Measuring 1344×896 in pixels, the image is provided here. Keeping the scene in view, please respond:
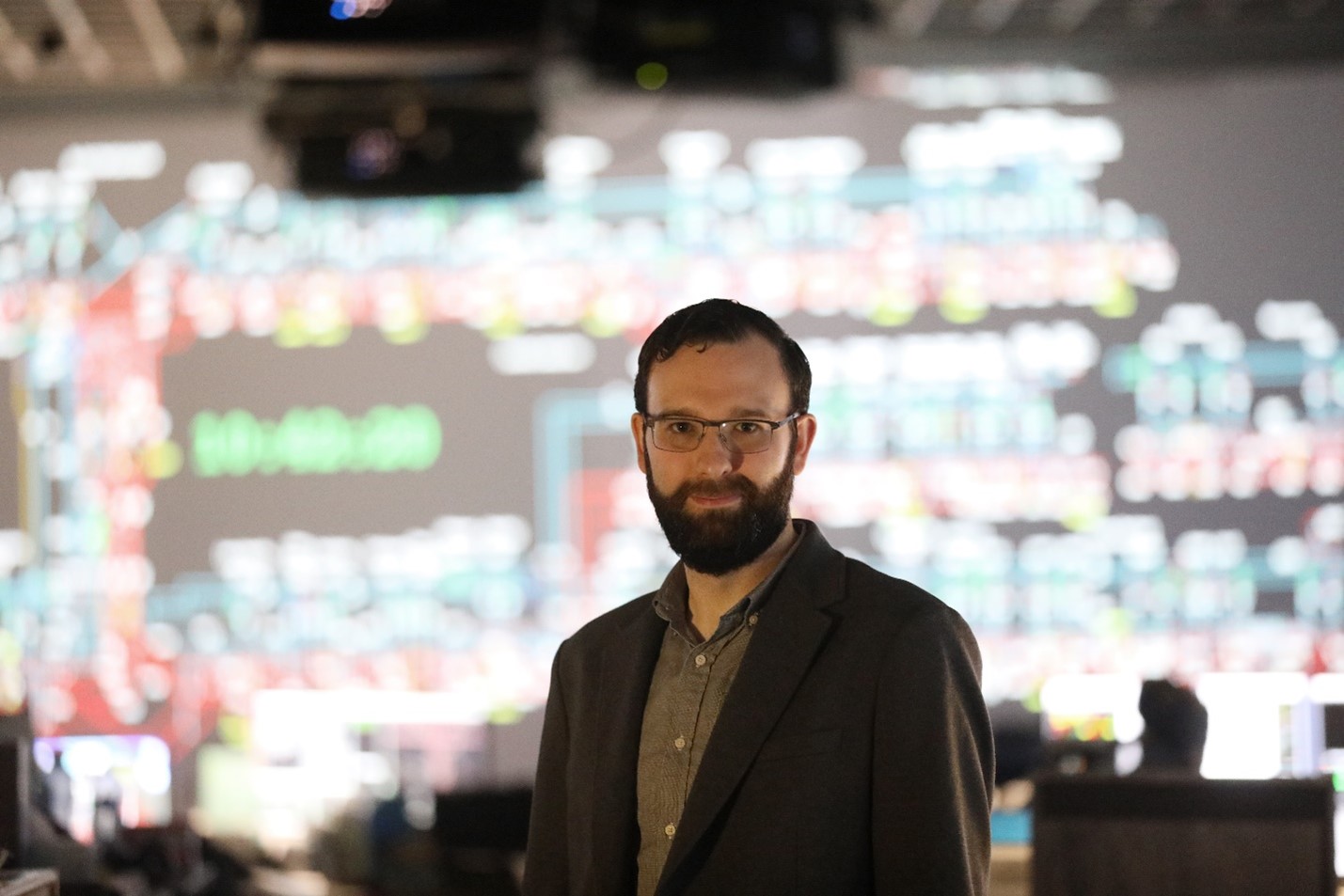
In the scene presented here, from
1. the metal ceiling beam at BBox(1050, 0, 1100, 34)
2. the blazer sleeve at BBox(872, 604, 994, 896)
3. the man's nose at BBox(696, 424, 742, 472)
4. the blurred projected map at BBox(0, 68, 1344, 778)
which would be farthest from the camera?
the metal ceiling beam at BBox(1050, 0, 1100, 34)

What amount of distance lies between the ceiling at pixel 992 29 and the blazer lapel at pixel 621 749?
319 centimetres

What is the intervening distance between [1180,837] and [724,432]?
4.00ft

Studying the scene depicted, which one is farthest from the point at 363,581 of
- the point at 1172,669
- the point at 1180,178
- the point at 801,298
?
the point at 1180,178

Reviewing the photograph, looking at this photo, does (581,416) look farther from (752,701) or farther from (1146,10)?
(752,701)

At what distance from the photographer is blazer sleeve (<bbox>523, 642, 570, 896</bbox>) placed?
154 centimetres

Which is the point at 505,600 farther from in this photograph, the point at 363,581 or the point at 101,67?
the point at 101,67

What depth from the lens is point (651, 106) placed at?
447cm

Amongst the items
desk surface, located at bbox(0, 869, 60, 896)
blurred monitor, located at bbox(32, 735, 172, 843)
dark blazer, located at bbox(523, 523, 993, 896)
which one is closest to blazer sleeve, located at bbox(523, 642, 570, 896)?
dark blazer, located at bbox(523, 523, 993, 896)

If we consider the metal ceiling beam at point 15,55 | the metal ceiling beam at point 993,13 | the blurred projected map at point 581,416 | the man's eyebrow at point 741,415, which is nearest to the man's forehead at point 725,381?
the man's eyebrow at point 741,415

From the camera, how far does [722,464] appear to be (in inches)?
54.7

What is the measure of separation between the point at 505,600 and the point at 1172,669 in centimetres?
190

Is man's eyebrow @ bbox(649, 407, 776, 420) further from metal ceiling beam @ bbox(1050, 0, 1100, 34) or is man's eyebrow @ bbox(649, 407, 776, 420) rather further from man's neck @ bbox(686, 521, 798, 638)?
metal ceiling beam @ bbox(1050, 0, 1100, 34)

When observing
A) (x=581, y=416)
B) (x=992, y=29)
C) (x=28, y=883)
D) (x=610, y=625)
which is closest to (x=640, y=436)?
(x=610, y=625)

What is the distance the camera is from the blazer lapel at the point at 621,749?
4.66 ft
